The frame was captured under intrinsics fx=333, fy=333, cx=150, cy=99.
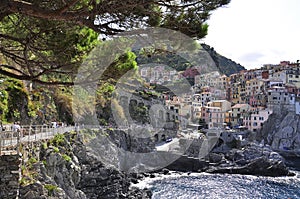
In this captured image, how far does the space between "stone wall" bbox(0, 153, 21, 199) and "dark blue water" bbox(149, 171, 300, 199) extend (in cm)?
1503

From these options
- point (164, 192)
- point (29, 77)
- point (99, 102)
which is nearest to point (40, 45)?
point (29, 77)

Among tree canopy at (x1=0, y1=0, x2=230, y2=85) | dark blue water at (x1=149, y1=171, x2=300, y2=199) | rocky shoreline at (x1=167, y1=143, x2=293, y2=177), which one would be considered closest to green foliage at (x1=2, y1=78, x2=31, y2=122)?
tree canopy at (x1=0, y1=0, x2=230, y2=85)

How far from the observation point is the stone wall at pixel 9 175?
7.93 m

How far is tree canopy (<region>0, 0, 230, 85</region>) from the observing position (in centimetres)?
527

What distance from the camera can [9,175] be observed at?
802 cm

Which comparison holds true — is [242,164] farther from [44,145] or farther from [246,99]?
[246,99]

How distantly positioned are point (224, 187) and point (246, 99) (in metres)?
39.0

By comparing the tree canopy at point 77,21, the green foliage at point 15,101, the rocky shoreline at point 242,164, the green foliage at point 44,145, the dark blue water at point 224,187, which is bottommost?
the dark blue water at point 224,187

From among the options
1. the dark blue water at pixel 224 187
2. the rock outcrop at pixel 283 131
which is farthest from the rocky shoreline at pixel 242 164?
the rock outcrop at pixel 283 131

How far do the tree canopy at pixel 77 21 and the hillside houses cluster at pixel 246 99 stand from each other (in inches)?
1665

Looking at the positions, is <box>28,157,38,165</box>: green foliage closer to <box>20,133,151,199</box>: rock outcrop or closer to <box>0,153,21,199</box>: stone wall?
<box>20,133,151,199</box>: rock outcrop

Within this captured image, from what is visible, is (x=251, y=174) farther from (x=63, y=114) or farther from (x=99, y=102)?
(x=63, y=114)

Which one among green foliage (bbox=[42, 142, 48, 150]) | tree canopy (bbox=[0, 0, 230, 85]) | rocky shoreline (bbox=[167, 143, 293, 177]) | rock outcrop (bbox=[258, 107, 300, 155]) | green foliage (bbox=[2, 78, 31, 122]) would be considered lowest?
rocky shoreline (bbox=[167, 143, 293, 177])

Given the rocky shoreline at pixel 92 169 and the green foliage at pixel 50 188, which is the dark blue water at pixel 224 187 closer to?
the rocky shoreline at pixel 92 169
